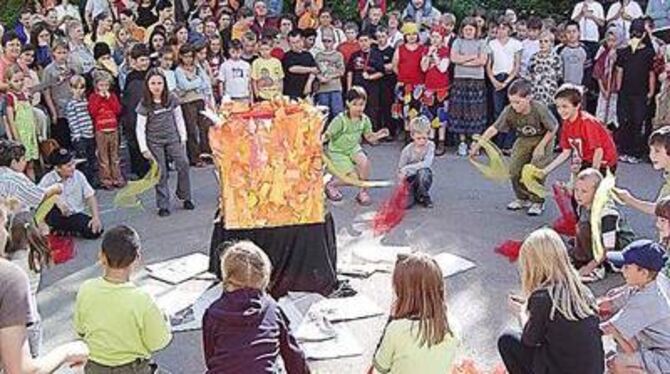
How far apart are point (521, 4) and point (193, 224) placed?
7.44 m

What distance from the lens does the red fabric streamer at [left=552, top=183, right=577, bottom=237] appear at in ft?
25.4

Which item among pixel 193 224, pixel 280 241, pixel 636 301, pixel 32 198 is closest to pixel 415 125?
pixel 193 224

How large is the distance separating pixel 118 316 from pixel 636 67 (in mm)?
7554

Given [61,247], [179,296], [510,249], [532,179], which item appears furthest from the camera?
[532,179]

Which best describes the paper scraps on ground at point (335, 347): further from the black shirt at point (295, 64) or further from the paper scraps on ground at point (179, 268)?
the black shirt at point (295, 64)

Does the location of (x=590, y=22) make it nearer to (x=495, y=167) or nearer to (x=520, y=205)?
(x=495, y=167)

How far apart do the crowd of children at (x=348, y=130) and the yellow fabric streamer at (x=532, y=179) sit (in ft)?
0.27

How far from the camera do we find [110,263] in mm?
4176

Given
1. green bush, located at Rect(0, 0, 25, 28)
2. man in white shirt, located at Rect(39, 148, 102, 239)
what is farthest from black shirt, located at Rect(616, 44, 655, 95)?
green bush, located at Rect(0, 0, 25, 28)

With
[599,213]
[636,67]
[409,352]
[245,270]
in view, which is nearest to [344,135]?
[599,213]

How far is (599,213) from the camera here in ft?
21.3

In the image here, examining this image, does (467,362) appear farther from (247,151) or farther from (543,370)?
(247,151)

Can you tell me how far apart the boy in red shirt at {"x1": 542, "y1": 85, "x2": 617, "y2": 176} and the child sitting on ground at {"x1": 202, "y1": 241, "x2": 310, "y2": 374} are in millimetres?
4015

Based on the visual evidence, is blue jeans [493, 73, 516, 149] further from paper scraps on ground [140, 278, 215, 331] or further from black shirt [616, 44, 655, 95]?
paper scraps on ground [140, 278, 215, 331]
